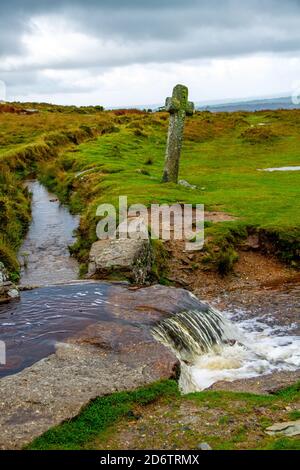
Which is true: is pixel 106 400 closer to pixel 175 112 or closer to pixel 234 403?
pixel 234 403

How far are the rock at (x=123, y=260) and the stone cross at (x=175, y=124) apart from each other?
38.4 ft

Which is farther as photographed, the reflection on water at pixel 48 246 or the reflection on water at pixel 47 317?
the reflection on water at pixel 48 246

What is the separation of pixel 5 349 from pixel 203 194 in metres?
18.0

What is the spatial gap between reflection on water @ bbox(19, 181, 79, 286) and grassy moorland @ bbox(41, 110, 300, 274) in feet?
2.72

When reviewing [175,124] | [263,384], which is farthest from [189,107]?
[263,384]

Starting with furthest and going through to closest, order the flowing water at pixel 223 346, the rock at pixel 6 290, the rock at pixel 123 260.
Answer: the rock at pixel 123 260 < the rock at pixel 6 290 < the flowing water at pixel 223 346

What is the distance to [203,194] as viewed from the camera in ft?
91.8

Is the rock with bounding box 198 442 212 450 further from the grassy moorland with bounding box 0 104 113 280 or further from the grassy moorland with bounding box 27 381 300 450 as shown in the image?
the grassy moorland with bounding box 0 104 113 280

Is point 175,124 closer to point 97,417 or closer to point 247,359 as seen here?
point 247,359

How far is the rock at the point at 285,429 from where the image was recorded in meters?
8.46

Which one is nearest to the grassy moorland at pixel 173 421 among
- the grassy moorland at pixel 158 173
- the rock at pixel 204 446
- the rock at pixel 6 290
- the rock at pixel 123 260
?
the rock at pixel 204 446

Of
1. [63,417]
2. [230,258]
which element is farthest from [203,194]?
[63,417]

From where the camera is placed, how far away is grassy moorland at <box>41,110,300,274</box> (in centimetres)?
2195

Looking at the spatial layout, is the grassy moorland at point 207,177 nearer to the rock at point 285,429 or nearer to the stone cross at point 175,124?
the stone cross at point 175,124
